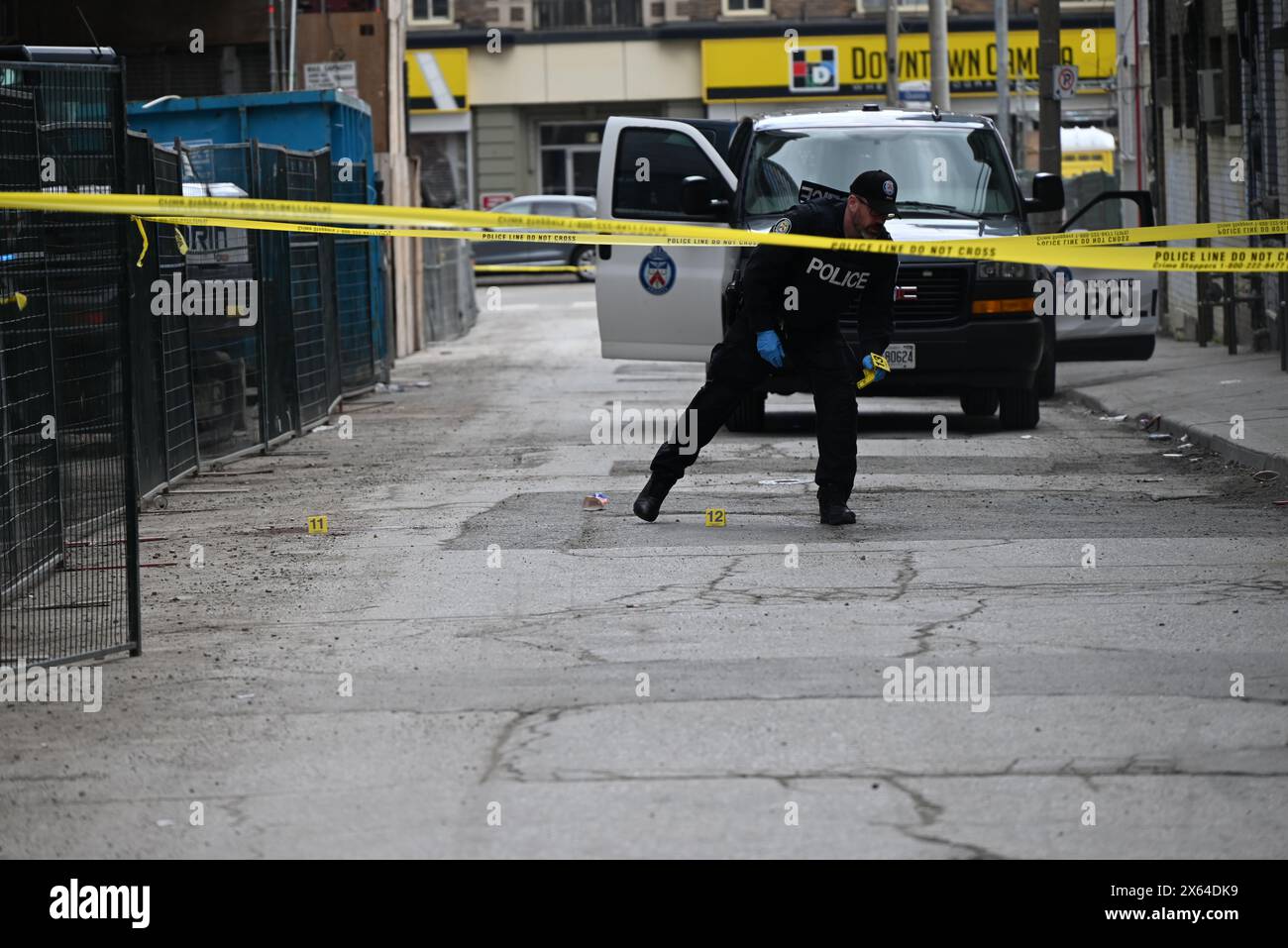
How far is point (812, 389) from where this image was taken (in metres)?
10.7

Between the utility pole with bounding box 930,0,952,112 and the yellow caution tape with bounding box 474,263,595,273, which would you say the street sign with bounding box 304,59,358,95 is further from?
the yellow caution tape with bounding box 474,263,595,273

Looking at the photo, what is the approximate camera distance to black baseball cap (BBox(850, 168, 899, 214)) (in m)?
10.2

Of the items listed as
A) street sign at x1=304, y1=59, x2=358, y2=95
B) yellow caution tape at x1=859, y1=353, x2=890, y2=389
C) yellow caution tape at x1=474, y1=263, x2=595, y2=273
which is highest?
street sign at x1=304, y1=59, x2=358, y2=95

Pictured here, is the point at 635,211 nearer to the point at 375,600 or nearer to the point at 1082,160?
the point at 375,600

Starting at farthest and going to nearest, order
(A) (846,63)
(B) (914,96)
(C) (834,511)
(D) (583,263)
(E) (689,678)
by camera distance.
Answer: (A) (846,63) < (D) (583,263) < (B) (914,96) < (C) (834,511) < (E) (689,678)

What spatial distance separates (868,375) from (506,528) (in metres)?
1.98

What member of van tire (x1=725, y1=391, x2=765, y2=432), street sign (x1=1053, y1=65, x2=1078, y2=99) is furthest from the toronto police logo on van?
street sign (x1=1053, y1=65, x2=1078, y2=99)

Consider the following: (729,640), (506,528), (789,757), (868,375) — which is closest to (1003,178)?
(868,375)

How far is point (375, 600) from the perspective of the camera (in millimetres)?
8594

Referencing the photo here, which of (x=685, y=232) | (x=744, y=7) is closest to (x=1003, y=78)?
(x=744, y=7)

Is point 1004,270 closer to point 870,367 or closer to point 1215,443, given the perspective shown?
point 1215,443

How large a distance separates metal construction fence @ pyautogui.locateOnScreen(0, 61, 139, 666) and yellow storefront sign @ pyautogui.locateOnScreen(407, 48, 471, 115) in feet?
130

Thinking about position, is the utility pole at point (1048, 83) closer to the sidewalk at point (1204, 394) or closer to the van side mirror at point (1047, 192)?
the sidewalk at point (1204, 394)

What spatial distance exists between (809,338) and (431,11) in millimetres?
40971
